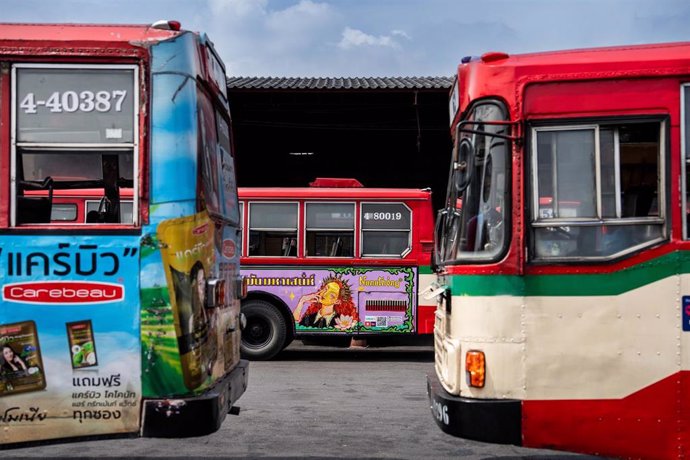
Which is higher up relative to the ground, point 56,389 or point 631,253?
point 631,253

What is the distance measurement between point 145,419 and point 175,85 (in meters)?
2.07

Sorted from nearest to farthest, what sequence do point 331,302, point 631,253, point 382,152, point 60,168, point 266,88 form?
point 631,253, point 60,168, point 331,302, point 266,88, point 382,152

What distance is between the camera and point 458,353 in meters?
5.15

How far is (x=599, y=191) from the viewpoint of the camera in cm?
495

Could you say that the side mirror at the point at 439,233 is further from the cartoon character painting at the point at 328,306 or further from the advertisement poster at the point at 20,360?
the cartoon character painting at the point at 328,306

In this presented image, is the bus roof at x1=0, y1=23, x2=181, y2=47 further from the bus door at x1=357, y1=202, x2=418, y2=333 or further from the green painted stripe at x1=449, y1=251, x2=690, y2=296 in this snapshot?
the bus door at x1=357, y1=202, x2=418, y2=333

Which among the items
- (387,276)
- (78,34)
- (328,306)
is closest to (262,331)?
(328,306)

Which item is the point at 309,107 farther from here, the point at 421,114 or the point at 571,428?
the point at 571,428

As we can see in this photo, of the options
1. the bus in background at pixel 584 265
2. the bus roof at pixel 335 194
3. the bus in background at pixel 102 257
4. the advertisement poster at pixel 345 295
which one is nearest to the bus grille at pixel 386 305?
the advertisement poster at pixel 345 295

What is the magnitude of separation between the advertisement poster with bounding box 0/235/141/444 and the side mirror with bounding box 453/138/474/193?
6.79 ft

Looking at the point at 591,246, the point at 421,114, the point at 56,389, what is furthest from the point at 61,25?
the point at 421,114

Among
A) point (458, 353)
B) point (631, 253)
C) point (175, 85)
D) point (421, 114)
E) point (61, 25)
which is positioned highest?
point (421, 114)

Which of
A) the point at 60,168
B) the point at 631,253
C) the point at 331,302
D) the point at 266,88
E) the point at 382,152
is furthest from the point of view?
the point at 382,152

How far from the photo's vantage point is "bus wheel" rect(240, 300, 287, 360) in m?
12.9
